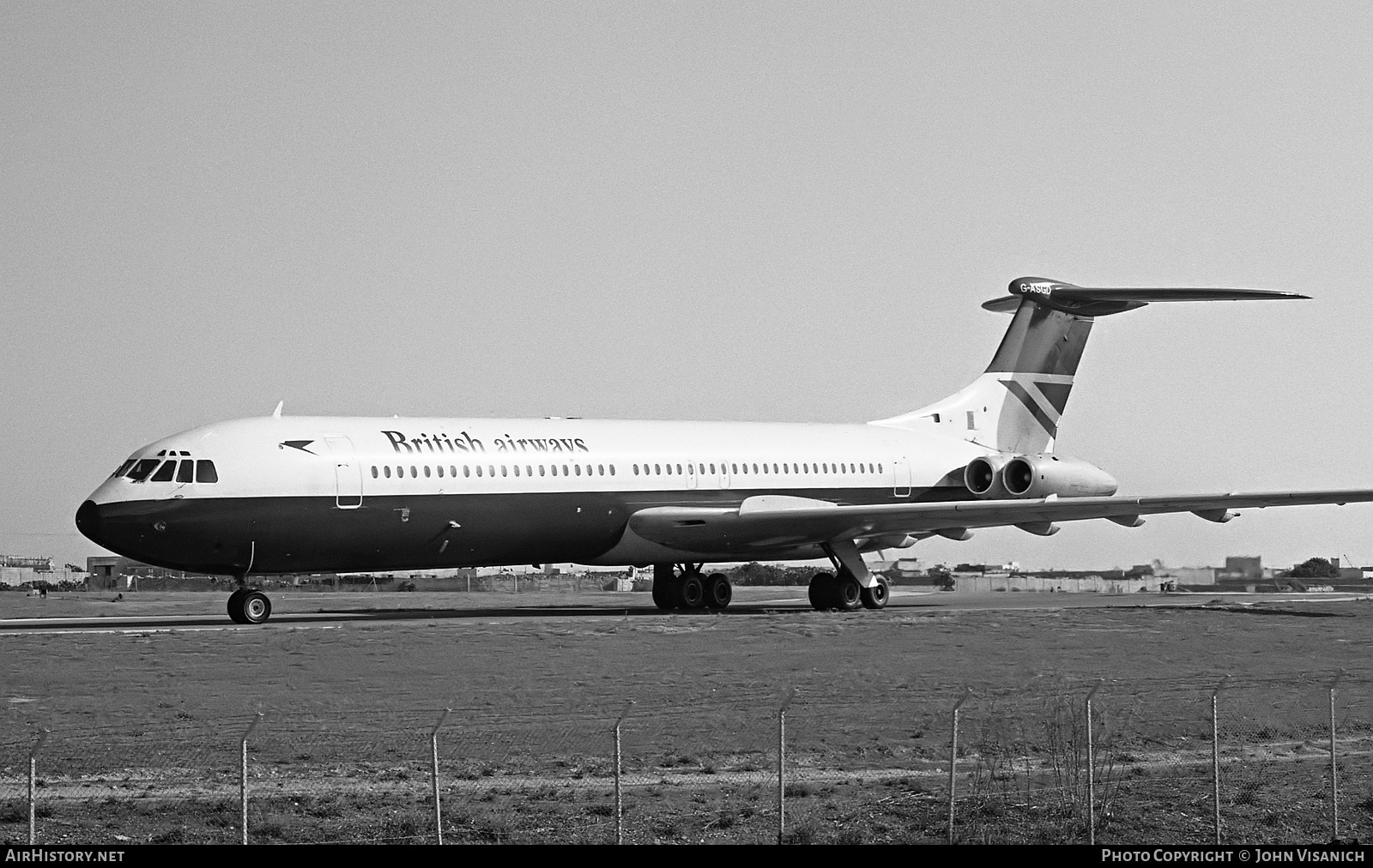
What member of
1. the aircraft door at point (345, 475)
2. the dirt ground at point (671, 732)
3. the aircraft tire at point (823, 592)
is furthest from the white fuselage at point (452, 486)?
the dirt ground at point (671, 732)

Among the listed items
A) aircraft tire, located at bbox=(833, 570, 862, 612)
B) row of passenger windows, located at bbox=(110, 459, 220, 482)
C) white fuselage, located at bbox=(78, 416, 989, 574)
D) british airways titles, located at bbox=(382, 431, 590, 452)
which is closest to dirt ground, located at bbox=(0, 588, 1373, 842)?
white fuselage, located at bbox=(78, 416, 989, 574)

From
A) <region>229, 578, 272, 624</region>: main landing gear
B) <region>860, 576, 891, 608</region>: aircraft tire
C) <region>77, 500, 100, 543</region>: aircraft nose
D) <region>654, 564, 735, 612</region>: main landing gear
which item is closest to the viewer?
<region>77, 500, 100, 543</region>: aircraft nose

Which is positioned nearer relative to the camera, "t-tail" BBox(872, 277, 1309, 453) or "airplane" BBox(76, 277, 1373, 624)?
"airplane" BBox(76, 277, 1373, 624)

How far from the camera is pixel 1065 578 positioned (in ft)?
220

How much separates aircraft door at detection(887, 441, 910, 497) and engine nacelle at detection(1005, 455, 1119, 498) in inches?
106

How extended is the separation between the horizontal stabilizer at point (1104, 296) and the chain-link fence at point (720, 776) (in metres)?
25.8

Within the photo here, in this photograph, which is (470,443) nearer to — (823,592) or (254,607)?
(254,607)

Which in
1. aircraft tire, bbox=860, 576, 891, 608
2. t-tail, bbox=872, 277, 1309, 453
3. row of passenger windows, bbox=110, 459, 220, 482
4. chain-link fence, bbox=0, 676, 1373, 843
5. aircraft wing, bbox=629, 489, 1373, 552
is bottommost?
chain-link fence, bbox=0, 676, 1373, 843

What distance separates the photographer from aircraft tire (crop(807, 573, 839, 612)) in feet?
140

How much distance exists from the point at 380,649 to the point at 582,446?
12322 mm

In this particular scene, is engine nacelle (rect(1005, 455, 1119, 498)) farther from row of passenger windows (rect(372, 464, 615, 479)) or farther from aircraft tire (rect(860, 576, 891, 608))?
row of passenger windows (rect(372, 464, 615, 479))

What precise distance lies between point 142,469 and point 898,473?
20.9m

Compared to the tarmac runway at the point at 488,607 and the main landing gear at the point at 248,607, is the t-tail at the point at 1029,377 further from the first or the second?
the main landing gear at the point at 248,607
